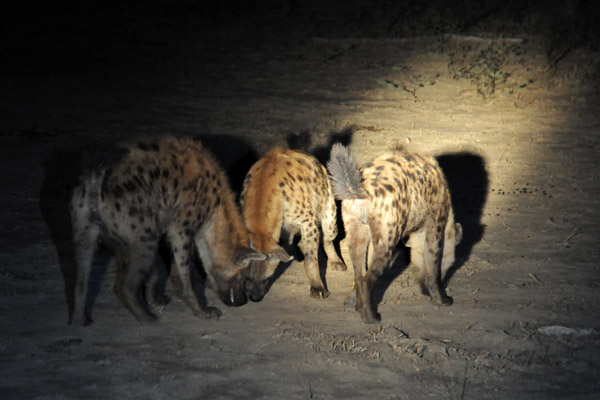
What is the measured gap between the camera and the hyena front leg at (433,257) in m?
5.96

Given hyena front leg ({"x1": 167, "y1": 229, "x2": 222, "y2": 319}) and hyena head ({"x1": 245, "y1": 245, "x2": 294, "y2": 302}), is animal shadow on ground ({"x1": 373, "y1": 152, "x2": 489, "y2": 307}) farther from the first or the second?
hyena front leg ({"x1": 167, "y1": 229, "x2": 222, "y2": 319})

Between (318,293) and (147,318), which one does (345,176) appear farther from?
(147,318)

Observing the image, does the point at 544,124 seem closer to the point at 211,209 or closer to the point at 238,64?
the point at 238,64

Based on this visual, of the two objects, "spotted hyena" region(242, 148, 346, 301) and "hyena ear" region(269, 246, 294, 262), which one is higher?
"spotted hyena" region(242, 148, 346, 301)

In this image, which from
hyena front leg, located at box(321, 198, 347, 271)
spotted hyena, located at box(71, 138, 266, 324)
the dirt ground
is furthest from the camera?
hyena front leg, located at box(321, 198, 347, 271)

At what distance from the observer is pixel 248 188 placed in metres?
6.16

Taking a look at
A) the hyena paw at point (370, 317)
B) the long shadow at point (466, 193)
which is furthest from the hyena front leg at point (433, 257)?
the hyena paw at point (370, 317)

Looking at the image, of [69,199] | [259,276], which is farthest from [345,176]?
[69,199]

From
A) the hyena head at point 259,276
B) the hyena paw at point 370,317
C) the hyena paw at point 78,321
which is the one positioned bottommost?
the hyena paw at point 78,321

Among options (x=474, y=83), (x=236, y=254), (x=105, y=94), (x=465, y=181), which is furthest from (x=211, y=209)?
(x=474, y=83)

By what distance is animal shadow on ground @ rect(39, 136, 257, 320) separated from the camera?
609cm

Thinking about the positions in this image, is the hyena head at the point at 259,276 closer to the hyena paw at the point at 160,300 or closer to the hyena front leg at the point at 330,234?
the hyena paw at the point at 160,300

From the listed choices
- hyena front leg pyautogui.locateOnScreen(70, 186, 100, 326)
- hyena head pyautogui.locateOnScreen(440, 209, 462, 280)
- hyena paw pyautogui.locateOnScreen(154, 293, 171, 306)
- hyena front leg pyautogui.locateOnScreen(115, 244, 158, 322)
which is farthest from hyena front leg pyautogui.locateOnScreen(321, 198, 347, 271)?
hyena front leg pyautogui.locateOnScreen(70, 186, 100, 326)

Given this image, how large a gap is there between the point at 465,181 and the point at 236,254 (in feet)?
13.3
